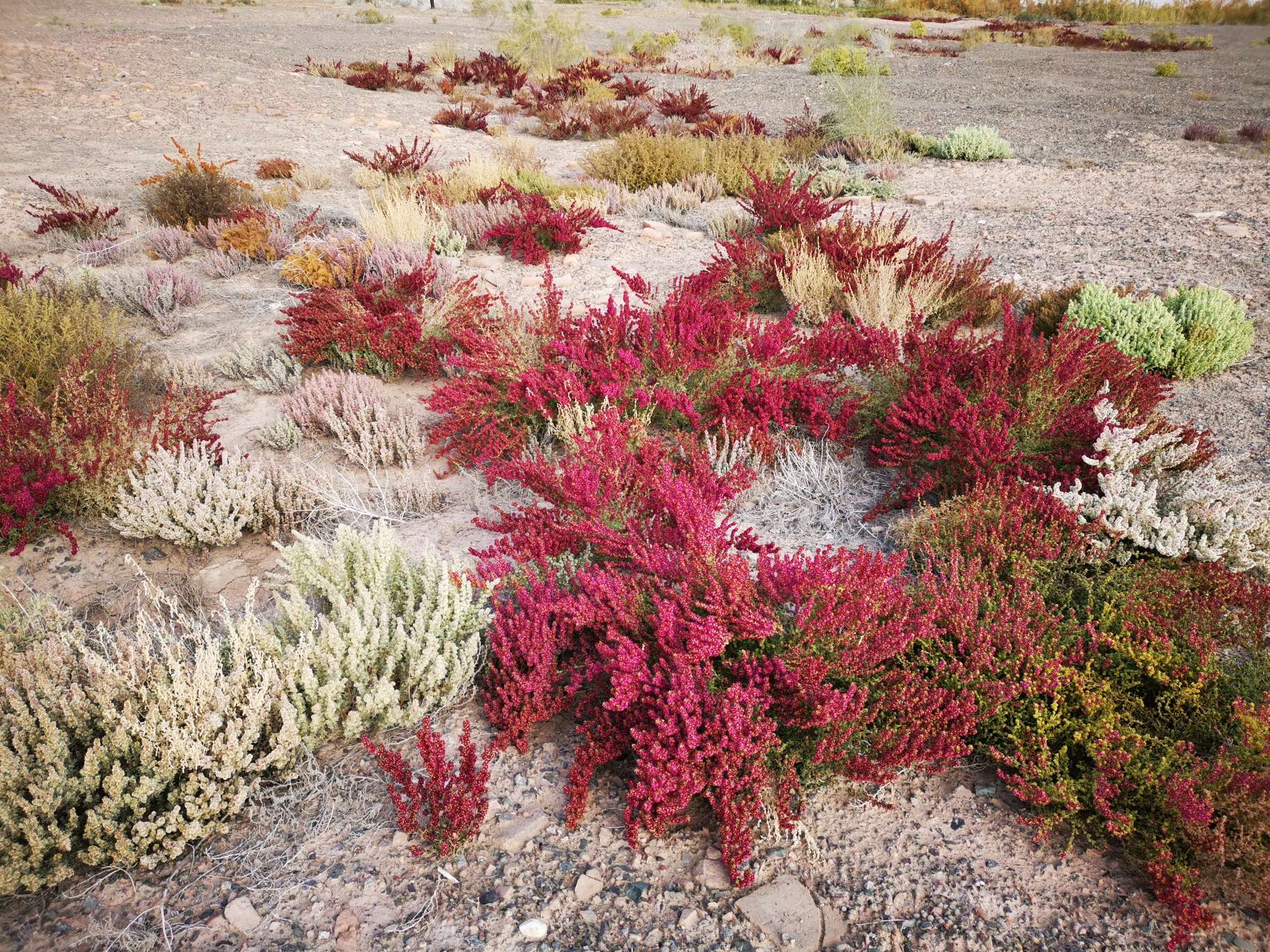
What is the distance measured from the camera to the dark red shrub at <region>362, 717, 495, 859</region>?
6.86ft

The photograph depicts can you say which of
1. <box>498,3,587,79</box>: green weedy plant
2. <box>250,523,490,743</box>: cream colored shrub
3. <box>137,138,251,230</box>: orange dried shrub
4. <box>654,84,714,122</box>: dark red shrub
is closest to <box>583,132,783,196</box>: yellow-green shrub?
<box>654,84,714,122</box>: dark red shrub

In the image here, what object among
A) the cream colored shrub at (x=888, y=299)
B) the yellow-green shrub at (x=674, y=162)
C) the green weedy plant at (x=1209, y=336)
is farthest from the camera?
the yellow-green shrub at (x=674, y=162)

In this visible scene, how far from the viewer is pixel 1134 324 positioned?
15.3 ft

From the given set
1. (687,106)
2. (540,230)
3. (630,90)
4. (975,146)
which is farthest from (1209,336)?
(630,90)

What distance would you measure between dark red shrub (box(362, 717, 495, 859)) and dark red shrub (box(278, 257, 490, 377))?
326 centimetres

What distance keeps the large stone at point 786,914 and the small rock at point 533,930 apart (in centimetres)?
56

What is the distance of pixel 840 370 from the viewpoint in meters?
4.29

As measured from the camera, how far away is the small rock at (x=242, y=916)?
75.5 inches

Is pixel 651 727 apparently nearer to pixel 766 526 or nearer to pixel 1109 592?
pixel 766 526

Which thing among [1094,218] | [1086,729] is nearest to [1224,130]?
[1094,218]

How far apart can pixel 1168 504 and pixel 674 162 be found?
24.5ft

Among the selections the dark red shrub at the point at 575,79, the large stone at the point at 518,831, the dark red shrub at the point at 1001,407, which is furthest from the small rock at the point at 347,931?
the dark red shrub at the point at 575,79

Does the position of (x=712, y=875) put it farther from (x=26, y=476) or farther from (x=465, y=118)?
(x=465, y=118)

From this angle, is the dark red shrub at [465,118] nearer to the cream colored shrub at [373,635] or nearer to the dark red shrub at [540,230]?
the dark red shrub at [540,230]
